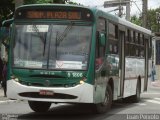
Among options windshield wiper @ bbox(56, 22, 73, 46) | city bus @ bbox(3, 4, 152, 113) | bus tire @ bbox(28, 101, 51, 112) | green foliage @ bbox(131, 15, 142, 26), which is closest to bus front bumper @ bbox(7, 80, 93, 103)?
city bus @ bbox(3, 4, 152, 113)

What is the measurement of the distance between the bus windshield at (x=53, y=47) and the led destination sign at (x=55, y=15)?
0.79 feet

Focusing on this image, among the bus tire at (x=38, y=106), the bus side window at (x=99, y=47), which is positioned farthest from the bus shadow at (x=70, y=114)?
the bus side window at (x=99, y=47)

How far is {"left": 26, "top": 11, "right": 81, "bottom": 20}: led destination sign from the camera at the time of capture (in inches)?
571

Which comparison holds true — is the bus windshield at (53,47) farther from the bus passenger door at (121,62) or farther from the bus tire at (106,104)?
the bus passenger door at (121,62)

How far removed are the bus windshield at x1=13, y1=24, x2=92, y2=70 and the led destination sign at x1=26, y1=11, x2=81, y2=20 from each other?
0.24m

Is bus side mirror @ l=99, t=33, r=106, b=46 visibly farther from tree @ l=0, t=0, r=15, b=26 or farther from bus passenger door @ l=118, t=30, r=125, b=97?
tree @ l=0, t=0, r=15, b=26

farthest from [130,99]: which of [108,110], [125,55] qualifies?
[108,110]

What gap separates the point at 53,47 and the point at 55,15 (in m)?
0.93

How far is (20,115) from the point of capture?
50.4 feet

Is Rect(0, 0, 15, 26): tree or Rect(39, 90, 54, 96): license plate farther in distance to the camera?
Rect(0, 0, 15, 26): tree

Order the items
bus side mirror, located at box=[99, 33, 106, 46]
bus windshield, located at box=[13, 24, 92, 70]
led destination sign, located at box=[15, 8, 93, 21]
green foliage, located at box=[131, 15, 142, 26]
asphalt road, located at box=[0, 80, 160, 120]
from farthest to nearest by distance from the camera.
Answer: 1. green foliage, located at box=[131, 15, 142, 26]
2. asphalt road, located at box=[0, 80, 160, 120]
3. bus side mirror, located at box=[99, 33, 106, 46]
4. led destination sign, located at box=[15, 8, 93, 21]
5. bus windshield, located at box=[13, 24, 92, 70]

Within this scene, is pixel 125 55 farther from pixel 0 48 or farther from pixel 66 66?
pixel 0 48

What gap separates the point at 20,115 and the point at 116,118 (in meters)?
2.73

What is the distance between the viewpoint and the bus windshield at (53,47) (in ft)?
46.4
